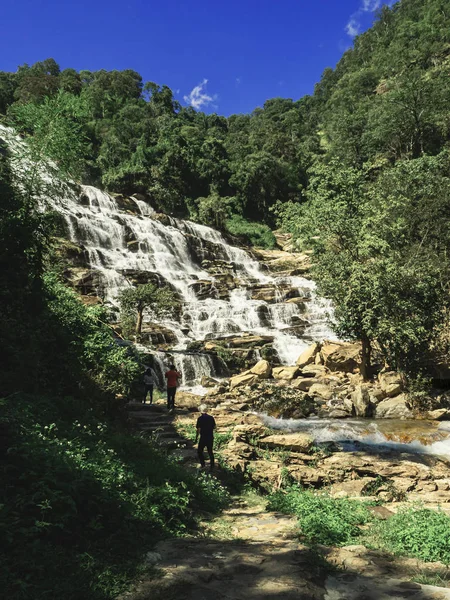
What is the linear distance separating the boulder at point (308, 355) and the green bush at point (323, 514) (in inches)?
530

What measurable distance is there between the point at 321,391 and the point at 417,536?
41.1ft

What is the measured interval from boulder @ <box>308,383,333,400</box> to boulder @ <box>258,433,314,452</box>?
22.0 feet

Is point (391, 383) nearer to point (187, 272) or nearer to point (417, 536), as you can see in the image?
point (417, 536)

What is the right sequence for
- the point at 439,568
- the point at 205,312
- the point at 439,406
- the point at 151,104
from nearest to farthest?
the point at 439,568
the point at 439,406
the point at 205,312
the point at 151,104

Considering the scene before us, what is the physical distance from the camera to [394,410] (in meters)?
15.1

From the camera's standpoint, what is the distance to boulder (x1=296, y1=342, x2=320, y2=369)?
21656 millimetres

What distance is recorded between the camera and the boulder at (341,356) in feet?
66.7

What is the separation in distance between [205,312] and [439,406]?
52.6ft

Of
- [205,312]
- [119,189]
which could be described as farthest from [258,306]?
[119,189]

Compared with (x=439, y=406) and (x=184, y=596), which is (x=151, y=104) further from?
(x=184, y=596)

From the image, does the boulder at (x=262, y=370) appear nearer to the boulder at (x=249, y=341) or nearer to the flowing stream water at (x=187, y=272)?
the flowing stream water at (x=187, y=272)

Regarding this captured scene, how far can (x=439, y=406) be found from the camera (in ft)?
50.0

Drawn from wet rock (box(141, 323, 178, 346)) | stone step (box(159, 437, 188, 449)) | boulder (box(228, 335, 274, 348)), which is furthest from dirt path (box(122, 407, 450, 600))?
wet rock (box(141, 323, 178, 346))

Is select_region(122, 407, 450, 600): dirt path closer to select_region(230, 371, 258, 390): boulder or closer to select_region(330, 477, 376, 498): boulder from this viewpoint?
select_region(330, 477, 376, 498): boulder
